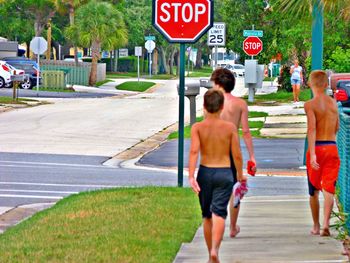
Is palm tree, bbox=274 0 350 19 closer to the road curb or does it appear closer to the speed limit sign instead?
the road curb

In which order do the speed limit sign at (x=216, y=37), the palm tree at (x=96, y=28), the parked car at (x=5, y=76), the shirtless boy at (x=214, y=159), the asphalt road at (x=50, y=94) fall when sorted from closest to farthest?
the shirtless boy at (x=214, y=159) < the speed limit sign at (x=216, y=37) < the asphalt road at (x=50, y=94) < the parked car at (x=5, y=76) < the palm tree at (x=96, y=28)

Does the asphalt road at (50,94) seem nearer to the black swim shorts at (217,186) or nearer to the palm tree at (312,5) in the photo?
the palm tree at (312,5)

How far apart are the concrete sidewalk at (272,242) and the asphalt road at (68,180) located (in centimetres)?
332

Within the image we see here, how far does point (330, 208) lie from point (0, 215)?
199 inches

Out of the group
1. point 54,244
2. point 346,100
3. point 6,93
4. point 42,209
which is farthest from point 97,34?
point 54,244

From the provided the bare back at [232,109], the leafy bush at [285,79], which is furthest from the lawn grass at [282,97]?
the bare back at [232,109]

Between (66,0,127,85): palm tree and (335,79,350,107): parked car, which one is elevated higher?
(66,0,127,85): palm tree

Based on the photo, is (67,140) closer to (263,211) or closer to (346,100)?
(346,100)

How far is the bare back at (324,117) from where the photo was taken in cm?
1105

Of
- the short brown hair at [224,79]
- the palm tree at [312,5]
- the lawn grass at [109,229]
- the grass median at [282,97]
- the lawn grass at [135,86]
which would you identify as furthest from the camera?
Result: the lawn grass at [135,86]

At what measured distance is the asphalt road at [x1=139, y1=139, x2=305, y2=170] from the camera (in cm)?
2200

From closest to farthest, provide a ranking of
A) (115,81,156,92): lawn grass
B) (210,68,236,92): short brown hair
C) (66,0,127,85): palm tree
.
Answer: (210,68,236,92): short brown hair → (115,81,156,92): lawn grass → (66,0,127,85): palm tree

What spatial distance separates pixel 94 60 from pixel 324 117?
57.3 meters

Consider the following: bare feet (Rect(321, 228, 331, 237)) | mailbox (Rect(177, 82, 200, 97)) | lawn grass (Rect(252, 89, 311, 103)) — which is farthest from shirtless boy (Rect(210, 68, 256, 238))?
lawn grass (Rect(252, 89, 311, 103))
